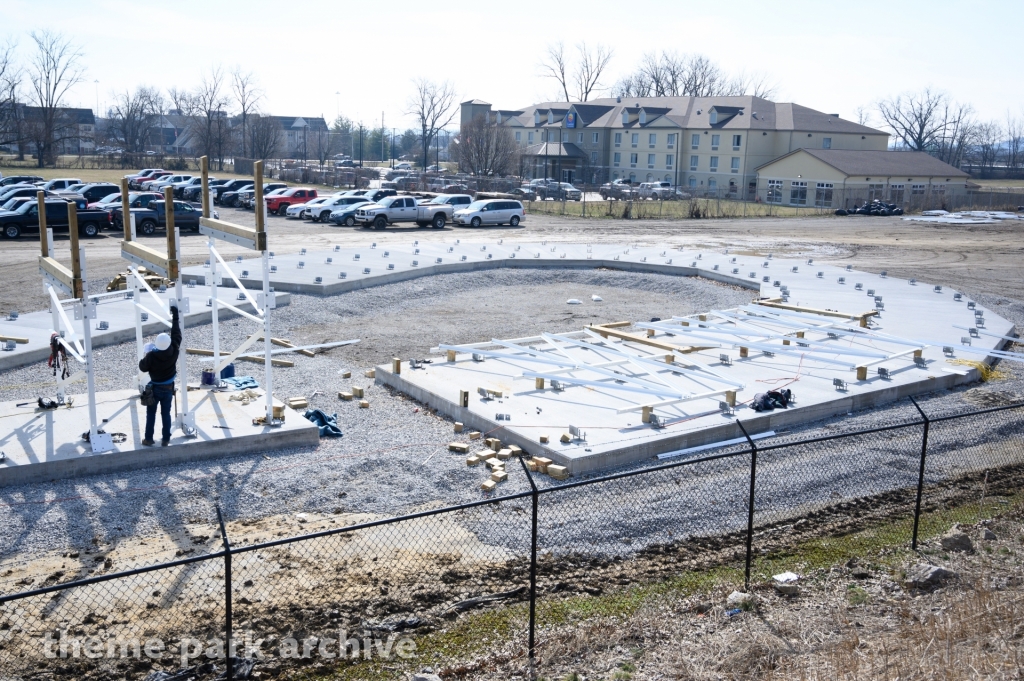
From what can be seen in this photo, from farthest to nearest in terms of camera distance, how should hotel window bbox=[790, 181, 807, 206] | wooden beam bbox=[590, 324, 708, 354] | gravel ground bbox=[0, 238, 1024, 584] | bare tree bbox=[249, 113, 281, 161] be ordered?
bare tree bbox=[249, 113, 281, 161], hotel window bbox=[790, 181, 807, 206], wooden beam bbox=[590, 324, 708, 354], gravel ground bbox=[0, 238, 1024, 584]

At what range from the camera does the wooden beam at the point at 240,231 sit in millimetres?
11862

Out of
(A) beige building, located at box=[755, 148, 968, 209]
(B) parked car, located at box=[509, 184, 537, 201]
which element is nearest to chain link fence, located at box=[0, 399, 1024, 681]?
(B) parked car, located at box=[509, 184, 537, 201]

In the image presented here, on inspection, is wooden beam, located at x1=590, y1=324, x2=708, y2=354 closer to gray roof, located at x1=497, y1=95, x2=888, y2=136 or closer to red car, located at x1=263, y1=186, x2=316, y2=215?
red car, located at x1=263, y1=186, x2=316, y2=215

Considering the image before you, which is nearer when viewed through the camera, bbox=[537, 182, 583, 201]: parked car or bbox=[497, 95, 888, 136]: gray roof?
bbox=[537, 182, 583, 201]: parked car

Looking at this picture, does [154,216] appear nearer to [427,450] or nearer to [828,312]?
[828,312]

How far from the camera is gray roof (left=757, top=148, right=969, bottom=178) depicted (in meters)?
67.5

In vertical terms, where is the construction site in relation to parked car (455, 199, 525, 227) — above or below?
below

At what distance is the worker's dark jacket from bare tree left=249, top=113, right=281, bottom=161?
89.3 meters

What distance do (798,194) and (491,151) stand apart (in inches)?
1073

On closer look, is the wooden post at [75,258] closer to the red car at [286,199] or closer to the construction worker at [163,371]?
the construction worker at [163,371]

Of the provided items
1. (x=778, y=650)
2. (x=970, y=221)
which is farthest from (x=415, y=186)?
(x=778, y=650)

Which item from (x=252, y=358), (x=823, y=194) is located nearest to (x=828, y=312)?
(x=252, y=358)

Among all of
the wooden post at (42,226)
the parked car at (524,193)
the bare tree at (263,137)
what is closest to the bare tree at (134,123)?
the bare tree at (263,137)

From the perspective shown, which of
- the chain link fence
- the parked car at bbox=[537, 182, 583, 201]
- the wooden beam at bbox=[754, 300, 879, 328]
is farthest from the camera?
the parked car at bbox=[537, 182, 583, 201]
